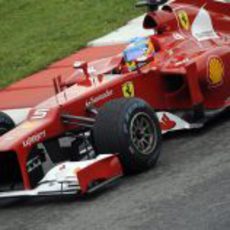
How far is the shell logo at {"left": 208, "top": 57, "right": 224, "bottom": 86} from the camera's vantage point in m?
8.20

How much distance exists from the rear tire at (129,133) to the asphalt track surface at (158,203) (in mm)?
133

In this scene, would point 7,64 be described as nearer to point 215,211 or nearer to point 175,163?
point 175,163

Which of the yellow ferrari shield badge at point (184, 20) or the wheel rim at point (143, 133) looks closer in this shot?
the wheel rim at point (143, 133)

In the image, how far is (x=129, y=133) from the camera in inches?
272

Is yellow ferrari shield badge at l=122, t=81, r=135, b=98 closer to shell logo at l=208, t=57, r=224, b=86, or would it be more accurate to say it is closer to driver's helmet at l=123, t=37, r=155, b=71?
driver's helmet at l=123, t=37, r=155, b=71

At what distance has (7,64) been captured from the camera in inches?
510

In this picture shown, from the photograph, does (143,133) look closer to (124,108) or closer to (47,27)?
(124,108)

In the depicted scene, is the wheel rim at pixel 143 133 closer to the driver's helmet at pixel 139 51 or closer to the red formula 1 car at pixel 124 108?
the red formula 1 car at pixel 124 108

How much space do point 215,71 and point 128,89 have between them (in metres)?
0.91

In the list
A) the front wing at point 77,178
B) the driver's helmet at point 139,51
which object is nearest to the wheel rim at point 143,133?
the front wing at point 77,178

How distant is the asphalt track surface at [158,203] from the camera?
5844mm

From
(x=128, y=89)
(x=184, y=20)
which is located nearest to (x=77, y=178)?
(x=128, y=89)

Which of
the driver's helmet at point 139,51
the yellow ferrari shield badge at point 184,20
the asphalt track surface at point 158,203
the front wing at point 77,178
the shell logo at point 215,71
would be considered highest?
the yellow ferrari shield badge at point 184,20

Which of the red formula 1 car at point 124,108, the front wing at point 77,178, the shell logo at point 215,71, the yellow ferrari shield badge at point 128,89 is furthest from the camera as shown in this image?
the shell logo at point 215,71
